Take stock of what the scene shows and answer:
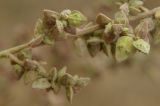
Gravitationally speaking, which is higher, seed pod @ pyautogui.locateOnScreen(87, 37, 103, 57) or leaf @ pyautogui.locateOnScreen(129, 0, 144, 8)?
leaf @ pyautogui.locateOnScreen(129, 0, 144, 8)

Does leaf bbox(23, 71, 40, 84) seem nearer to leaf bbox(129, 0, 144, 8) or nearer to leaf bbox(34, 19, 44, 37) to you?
leaf bbox(34, 19, 44, 37)

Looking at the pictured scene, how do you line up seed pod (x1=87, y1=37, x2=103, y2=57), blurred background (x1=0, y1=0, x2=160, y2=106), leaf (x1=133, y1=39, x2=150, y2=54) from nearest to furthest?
leaf (x1=133, y1=39, x2=150, y2=54) < seed pod (x1=87, y1=37, x2=103, y2=57) < blurred background (x1=0, y1=0, x2=160, y2=106)

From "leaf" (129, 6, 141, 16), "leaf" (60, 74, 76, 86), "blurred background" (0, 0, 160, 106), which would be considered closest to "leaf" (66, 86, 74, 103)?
"leaf" (60, 74, 76, 86)

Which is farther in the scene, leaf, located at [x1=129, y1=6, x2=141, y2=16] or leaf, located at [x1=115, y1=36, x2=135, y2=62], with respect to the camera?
leaf, located at [x1=129, y1=6, x2=141, y2=16]

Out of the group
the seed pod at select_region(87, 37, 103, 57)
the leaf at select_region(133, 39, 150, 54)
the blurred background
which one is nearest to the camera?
the leaf at select_region(133, 39, 150, 54)

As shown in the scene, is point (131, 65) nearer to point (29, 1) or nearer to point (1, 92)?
point (1, 92)

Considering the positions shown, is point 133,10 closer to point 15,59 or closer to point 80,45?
point 80,45

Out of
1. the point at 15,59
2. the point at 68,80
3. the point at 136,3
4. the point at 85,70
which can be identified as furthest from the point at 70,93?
the point at 85,70

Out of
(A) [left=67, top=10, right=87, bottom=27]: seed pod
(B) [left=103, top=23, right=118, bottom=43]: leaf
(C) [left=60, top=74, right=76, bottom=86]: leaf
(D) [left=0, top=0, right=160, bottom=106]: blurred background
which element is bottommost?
(D) [left=0, top=0, right=160, bottom=106]: blurred background

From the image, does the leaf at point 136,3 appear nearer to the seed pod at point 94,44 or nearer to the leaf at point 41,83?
the seed pod at point 94,44
